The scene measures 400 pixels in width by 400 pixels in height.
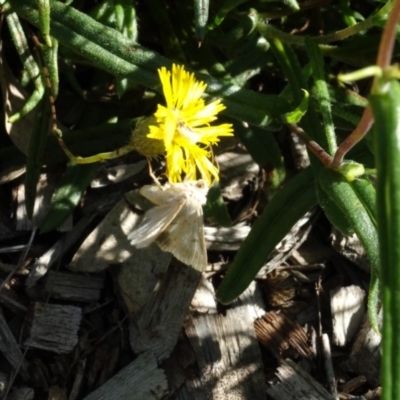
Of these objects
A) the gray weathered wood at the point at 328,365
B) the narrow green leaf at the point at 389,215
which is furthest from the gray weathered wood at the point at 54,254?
the narrow green leaf at the point at 389,215

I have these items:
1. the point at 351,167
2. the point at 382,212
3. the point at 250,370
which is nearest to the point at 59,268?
the point at 250,370

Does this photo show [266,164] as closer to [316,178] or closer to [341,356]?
[316,178]

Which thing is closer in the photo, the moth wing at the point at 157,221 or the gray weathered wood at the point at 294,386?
the moth wing at the point at 157,221

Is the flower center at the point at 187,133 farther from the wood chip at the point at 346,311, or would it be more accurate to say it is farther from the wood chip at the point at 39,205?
the wood chip at the point at 346,311

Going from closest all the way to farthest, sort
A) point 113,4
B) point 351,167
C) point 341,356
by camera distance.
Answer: point 351,167
point 113,4
point 341,356

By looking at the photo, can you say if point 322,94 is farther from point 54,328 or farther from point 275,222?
point 54,328

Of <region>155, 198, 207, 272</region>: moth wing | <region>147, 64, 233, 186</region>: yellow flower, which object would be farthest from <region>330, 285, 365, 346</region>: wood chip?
<region>147, 64, 233, 186</region>: yellow flower
